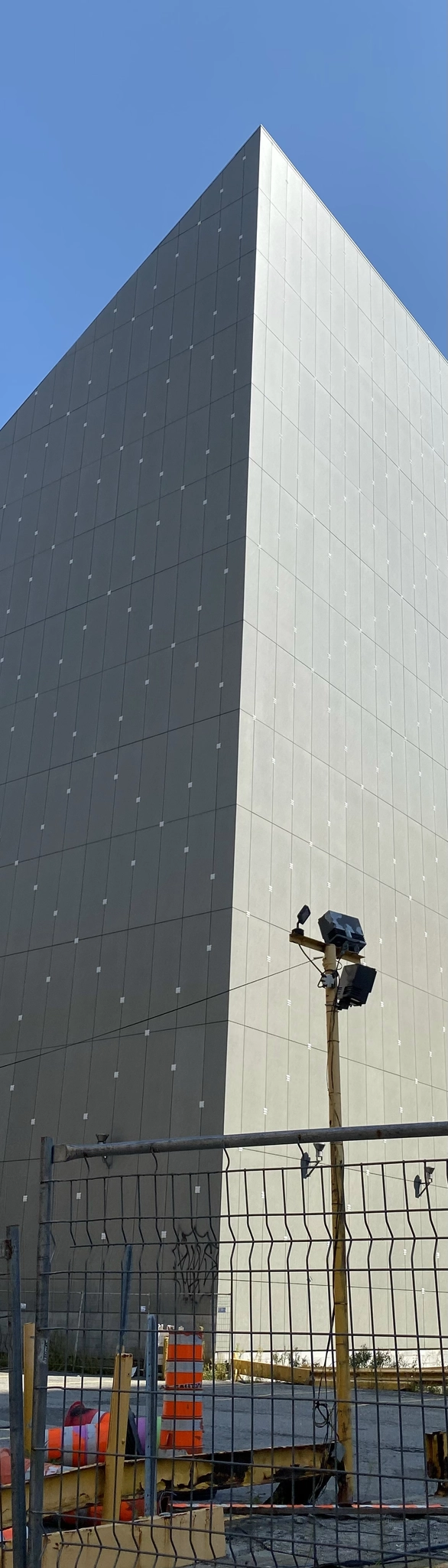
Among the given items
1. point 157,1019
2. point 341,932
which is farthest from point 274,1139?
point 157,1019

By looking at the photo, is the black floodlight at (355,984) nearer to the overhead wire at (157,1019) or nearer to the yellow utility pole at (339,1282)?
the yellow utility pole at (339,1282)

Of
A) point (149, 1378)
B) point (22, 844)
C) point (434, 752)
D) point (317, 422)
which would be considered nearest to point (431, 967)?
point (434, 752)

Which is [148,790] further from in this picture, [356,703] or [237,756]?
[356,703]

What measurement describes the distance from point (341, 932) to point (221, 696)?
580 inches

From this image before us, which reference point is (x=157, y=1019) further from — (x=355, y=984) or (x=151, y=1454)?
(x=151, y=1454)

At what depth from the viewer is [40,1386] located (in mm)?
5125

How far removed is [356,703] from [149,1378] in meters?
24.7

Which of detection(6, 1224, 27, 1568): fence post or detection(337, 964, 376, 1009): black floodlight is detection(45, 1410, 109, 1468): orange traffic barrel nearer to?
detection(6, 1224, 27, 1568): fence post

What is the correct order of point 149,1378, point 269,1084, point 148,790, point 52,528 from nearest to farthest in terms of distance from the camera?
1. point 149,1378
2. point 269,1084
3. point 148,790
4. point 52,528

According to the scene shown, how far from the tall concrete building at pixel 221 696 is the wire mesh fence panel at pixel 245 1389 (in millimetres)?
2320

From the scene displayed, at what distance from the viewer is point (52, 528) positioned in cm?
3409

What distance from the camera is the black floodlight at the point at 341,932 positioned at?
1194 cm

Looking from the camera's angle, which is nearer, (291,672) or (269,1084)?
(269,1084)

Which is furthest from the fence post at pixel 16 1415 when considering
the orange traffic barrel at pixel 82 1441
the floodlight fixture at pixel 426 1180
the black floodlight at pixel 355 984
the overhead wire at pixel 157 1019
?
the overhead wire at pixel 157 1019
